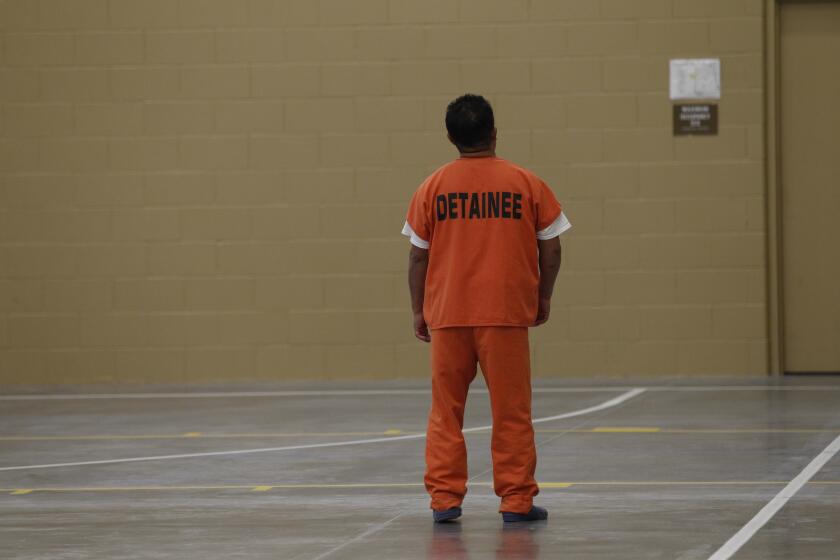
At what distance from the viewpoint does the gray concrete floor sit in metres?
6.48

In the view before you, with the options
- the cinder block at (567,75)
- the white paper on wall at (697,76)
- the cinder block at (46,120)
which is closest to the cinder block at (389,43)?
the cinder block at (567,75)

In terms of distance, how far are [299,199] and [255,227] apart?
500mm

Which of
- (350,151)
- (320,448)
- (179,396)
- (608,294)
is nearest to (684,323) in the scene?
(608,294)

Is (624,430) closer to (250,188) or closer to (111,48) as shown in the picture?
(250,188)

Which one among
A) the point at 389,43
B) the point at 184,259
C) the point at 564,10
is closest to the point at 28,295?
the point at 184,259

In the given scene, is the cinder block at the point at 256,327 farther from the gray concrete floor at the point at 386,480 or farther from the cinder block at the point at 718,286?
the cinder block at the point at 718,286

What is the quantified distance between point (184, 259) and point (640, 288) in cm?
434

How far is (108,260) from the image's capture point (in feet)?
50.5

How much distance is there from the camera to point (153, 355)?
50.4 feet

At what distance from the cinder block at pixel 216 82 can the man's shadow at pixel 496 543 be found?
8.97 m

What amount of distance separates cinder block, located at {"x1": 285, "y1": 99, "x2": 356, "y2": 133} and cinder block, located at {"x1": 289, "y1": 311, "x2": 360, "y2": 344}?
175cm

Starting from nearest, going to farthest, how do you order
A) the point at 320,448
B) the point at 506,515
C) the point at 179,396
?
the point at 506,515, the point at 320,448, the point at 179,396

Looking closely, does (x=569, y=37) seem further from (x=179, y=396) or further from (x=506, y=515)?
(x=506, y=515)

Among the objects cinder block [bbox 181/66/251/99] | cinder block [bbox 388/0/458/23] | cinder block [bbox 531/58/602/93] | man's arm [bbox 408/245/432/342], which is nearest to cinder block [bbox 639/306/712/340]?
cinder block [bbox 531/58/602/93]
